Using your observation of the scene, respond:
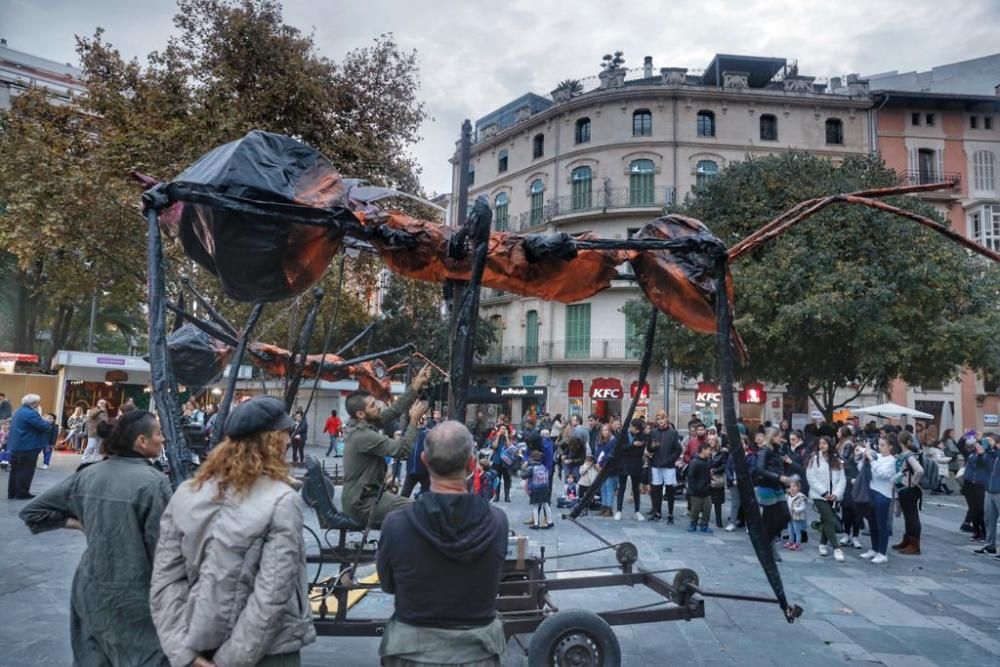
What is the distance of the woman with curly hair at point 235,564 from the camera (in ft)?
7.71

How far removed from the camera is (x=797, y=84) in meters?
31.9

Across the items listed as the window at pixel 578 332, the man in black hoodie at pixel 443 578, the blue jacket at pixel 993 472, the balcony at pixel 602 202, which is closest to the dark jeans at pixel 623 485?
the blue jacket at pixel 993 472

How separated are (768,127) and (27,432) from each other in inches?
1254

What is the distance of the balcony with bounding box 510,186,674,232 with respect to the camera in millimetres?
31375

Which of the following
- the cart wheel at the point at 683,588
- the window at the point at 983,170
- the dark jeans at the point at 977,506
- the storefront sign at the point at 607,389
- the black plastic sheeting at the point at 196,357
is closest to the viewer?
the cart wheel at the point at 683,588

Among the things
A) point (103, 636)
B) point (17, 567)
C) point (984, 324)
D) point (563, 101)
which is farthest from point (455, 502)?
point (563, 101)

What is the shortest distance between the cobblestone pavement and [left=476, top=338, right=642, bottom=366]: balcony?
20487 mm

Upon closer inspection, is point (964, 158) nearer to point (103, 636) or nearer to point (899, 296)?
point (899, 296)

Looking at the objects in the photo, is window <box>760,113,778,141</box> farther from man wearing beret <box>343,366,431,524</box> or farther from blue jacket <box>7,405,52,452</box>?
man wearing beret <box>343,366,431,524</box>

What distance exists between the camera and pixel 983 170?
106 feet

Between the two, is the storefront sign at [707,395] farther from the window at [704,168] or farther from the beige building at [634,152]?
the window at [704,168]

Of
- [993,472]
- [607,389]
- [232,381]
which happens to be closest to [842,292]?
[993,472]

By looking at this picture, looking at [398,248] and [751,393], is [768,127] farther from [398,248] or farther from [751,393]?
[398,248]

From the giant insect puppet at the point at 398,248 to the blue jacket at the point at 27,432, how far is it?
8.12 metres
